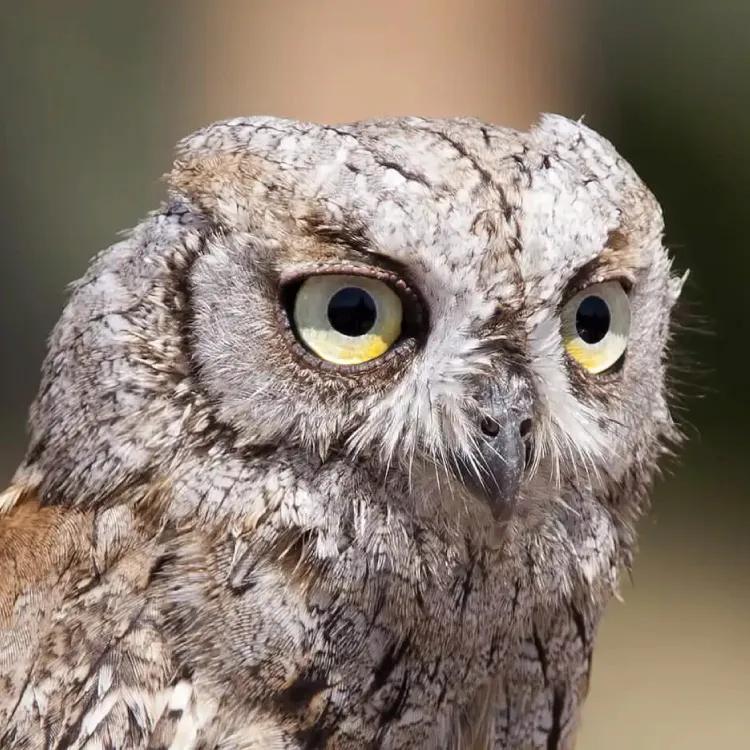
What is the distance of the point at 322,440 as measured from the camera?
45.7 inches

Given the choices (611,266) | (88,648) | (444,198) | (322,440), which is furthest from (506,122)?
(88,648)

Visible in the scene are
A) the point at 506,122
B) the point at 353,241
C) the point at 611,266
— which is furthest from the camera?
the point at 506,122

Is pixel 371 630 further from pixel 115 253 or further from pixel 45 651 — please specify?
pixel 115 253

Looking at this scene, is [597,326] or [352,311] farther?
[597,326]

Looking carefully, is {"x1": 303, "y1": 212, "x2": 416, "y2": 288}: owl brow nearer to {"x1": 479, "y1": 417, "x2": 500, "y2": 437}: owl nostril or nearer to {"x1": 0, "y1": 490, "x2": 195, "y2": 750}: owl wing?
{"x1": 479, "y1": 417, "x2": 500, "y2": 437}: owl nostril

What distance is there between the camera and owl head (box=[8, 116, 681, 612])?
3.76ft

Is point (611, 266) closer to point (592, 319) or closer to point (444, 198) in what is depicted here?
point (592, 319)

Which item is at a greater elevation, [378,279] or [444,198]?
[444,198]

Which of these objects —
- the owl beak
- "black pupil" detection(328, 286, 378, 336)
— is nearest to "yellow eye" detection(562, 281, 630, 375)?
the owl beak

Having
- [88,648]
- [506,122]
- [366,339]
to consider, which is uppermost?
[506,122]

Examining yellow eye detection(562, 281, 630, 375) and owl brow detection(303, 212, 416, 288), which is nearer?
owl brow detection(303, 212, 416, 288)

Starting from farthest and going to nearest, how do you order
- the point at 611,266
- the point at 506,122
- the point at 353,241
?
1. the point at 506,122
2. the point at 611,266
3. the point at 353,241

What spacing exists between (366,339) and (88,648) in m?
0.51

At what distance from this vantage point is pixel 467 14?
4422 millimetres
